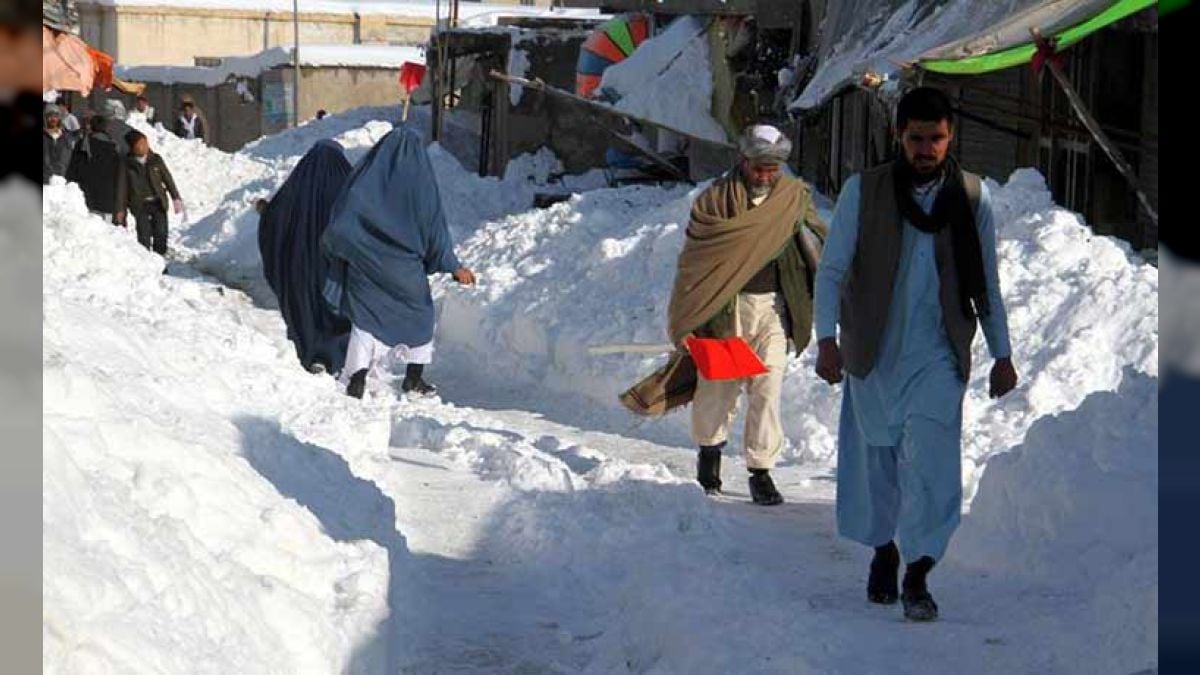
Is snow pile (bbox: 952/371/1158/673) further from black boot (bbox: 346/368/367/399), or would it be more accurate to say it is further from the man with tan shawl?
black boot (bbox: 346/368/367/399)

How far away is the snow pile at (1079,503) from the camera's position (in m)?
6.91

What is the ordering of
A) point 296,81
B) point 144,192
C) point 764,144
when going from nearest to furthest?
point 764,144, point 144,192, point 296,81

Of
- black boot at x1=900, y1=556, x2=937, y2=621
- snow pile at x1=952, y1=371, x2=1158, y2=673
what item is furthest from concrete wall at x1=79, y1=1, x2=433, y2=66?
black boot at x1=900, y1=556, x2=937, y2=621

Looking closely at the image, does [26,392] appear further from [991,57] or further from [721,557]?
[991,57]

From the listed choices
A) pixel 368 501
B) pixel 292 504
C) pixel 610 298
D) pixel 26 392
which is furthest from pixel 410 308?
pixel 26 392

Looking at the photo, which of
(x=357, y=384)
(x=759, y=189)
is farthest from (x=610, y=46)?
(x=759, y=189)

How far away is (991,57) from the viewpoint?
11.1 metres

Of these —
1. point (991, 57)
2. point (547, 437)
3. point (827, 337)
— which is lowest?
point (547, 437)

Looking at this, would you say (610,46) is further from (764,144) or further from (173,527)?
(173,527)

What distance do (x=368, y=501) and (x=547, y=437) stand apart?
3.03 metres

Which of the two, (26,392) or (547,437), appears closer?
(26,392)

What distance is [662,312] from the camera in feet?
44.4

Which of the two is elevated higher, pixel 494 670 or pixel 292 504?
pixel 292 504

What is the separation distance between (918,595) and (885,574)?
324mm
